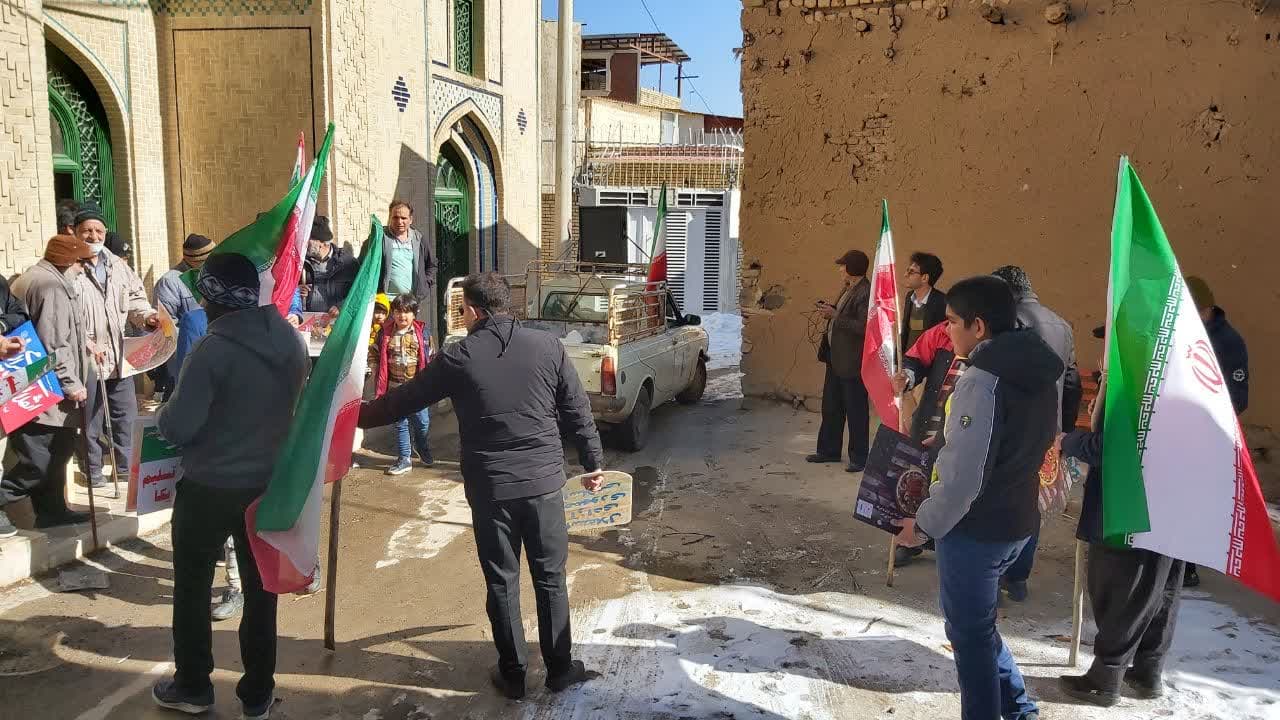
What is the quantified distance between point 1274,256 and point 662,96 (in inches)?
1112

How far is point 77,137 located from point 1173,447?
27.4 ft

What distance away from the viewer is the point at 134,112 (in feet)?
27.6

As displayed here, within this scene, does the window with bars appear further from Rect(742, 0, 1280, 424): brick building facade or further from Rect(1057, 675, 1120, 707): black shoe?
Rect(1057, 675, 1120, 707): black shoe

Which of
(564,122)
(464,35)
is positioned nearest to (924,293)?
(464,35)

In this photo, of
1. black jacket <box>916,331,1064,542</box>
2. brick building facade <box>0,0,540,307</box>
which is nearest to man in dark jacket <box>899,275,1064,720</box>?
black jacket <box>916,331,1064,542</box>

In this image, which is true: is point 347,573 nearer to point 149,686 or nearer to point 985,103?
point 149,686

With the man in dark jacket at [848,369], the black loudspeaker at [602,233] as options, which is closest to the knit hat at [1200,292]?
the man in dark jacket at [848,369]

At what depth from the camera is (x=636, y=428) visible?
838 cm

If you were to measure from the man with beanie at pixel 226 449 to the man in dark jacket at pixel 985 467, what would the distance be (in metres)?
2.51

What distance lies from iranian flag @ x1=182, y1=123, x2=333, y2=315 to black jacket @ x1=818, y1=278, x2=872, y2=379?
4.36 metres

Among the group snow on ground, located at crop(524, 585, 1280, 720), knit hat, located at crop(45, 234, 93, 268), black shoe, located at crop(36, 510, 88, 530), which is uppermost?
knit hat, located at crop(45, 234, 93, 268)

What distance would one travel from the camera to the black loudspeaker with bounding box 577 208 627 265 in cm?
1736

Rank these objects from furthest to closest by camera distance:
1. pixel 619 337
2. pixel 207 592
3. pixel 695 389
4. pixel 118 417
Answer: pixel 695 389 < pixel 619 337 < pixel 118 417 < pixel 207 592

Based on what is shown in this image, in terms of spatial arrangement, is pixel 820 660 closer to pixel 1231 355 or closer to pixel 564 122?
pixel 1231 355
